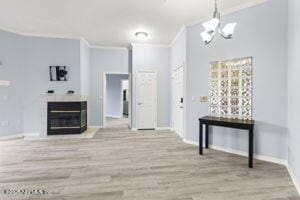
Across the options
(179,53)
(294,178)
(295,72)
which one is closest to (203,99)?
(179,53)

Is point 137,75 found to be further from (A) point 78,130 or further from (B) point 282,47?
(B) point 282,47

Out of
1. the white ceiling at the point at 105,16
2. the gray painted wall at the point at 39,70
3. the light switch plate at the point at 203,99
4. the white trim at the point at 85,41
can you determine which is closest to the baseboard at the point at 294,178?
the light switch plate at the point at 203,99

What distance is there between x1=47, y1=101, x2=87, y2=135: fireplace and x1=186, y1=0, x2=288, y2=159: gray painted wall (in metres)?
4.16

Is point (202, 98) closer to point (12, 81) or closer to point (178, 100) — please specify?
point (178, 100)

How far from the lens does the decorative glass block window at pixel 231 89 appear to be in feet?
12.5

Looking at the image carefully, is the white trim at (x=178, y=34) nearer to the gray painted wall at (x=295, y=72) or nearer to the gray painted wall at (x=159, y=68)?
the gray painted wall at (x=159, y=68)

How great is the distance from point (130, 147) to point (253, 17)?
12.7 feet

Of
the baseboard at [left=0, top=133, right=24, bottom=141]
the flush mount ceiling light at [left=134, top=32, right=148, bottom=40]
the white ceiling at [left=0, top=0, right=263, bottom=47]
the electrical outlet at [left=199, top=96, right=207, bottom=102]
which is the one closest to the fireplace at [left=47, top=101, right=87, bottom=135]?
the baseboard at [left=0, top=133, right=24, bottom=141]

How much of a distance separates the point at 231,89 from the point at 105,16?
11.1 feet

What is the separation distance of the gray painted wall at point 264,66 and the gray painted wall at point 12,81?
18.8ft

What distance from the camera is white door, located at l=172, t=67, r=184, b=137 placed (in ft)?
18.6

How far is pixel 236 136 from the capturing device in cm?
396

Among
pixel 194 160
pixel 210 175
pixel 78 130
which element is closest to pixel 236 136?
pixel 194 160

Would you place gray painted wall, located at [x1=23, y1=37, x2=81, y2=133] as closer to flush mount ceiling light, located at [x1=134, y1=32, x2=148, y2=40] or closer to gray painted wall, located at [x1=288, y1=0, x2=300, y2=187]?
flush mount ceiling light, located at [x1=134, y1=32, x2=148, y2=40]
